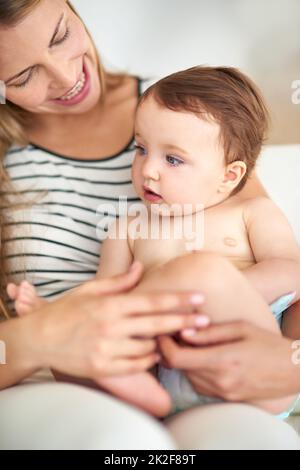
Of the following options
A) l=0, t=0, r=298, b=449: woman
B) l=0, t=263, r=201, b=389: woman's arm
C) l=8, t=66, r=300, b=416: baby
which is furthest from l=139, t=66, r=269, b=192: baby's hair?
l=0, t=263, r=201, b=389: woman's arm

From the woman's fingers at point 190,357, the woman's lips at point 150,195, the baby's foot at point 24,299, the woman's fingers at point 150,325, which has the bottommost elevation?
the woman's fingers at point 190,357

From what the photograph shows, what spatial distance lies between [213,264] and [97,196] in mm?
323

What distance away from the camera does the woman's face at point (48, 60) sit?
29.3 inches

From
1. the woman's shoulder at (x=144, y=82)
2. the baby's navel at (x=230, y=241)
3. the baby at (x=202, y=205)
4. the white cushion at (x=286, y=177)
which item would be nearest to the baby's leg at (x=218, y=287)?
the baby at (x=202, y=205)

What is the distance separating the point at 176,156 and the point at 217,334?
8.6 inches

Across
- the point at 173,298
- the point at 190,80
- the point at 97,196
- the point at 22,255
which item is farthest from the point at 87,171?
the point at 173,298

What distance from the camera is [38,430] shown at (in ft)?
1.87

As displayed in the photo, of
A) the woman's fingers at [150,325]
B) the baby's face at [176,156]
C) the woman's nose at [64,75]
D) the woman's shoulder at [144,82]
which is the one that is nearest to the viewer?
the woman's fingers at [150,325]

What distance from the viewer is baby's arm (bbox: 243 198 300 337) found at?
26.6 inches

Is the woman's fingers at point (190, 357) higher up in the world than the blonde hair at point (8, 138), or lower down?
lower down

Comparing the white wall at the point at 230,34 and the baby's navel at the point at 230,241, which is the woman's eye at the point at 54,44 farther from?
the baby's navel at the point at 230,241

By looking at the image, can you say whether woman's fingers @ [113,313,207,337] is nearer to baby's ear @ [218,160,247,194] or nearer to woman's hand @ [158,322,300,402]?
woman's hand @ [158,322,300,402]

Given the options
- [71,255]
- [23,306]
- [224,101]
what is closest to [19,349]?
[23,306]

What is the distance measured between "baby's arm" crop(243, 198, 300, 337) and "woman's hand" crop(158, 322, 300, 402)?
89 mm
